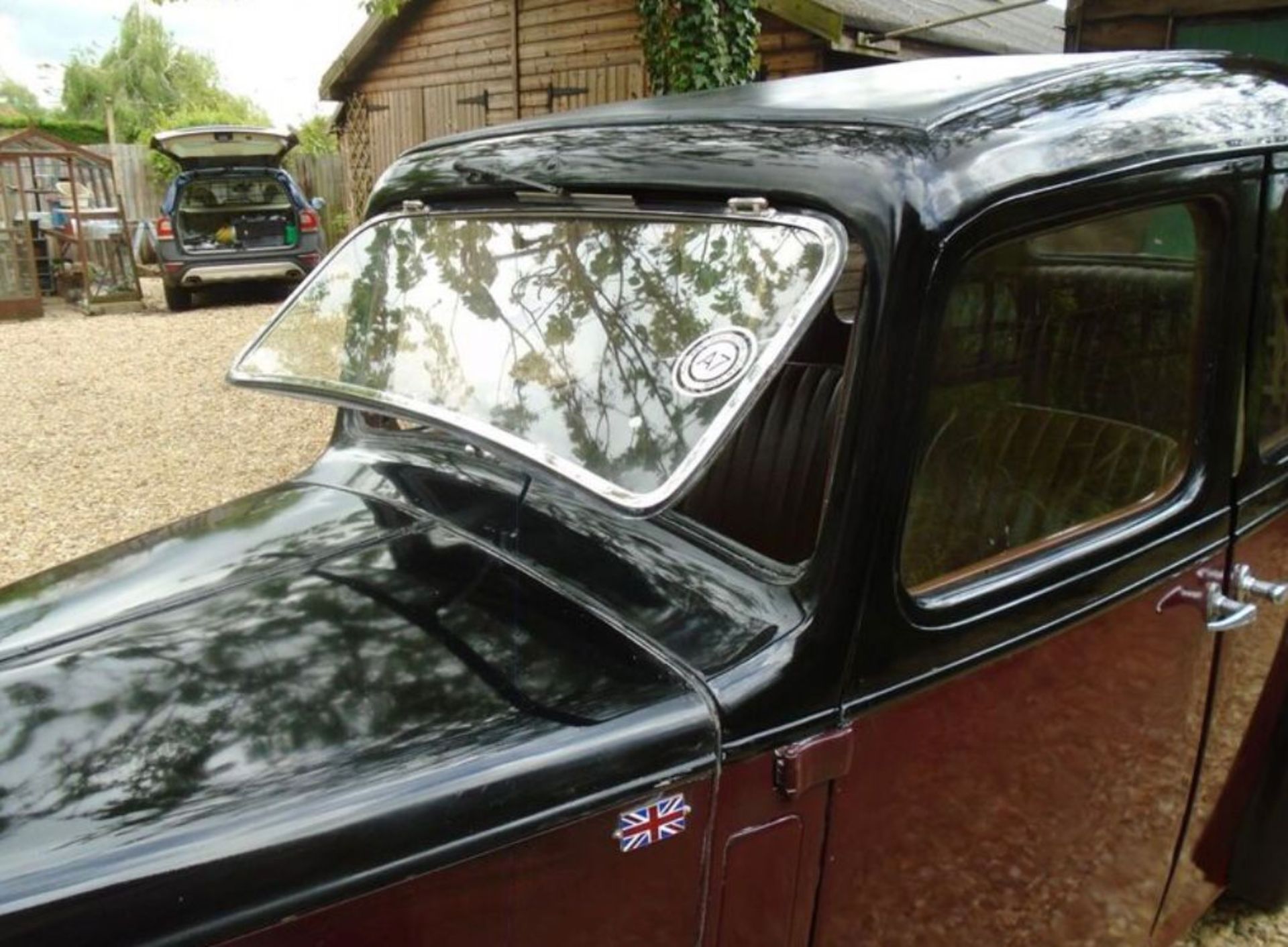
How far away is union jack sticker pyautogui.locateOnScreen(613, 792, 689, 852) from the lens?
1.22 metres

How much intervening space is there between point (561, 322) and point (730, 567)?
0.46 m

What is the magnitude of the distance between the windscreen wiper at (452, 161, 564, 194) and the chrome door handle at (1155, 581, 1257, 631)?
1.27 m

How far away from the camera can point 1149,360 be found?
1799 mm

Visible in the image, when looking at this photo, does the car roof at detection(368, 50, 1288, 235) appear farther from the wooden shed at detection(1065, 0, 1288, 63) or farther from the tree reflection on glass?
the wooden shed at detection(1065, 0, 1288, 63)

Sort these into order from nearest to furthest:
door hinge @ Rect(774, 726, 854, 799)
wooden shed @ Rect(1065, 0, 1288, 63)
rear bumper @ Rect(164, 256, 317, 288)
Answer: door hinge @ Rect(774, 726, 854, 799)
wooden shed @ Rect(1065, 0, 1288, 63)
rear bumper @ Rect(164, 256, 317, 288)

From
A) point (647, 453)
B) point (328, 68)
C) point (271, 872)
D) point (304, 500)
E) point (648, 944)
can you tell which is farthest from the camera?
point (328, 68)

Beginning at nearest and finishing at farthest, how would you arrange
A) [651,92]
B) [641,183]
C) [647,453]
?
[647,453] < [641,183] < [651,92]

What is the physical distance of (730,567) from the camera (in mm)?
1526

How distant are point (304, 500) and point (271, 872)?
3.35 ft

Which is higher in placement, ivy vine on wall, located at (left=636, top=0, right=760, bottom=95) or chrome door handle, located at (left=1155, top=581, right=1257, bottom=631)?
ivy vine on wall, located at (left=636, top=0, right=760, bottom=95)

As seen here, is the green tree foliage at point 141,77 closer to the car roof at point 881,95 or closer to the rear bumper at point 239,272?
the rear bumper at point 239,272

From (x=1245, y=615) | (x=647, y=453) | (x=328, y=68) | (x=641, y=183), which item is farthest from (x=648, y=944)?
(x=328, y=68)

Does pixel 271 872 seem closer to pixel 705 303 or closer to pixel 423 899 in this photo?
pixel 423 899

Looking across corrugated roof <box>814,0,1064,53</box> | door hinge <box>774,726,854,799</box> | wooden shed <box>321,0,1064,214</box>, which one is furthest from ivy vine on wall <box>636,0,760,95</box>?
door hinge <box>774,726,854,799</box>
